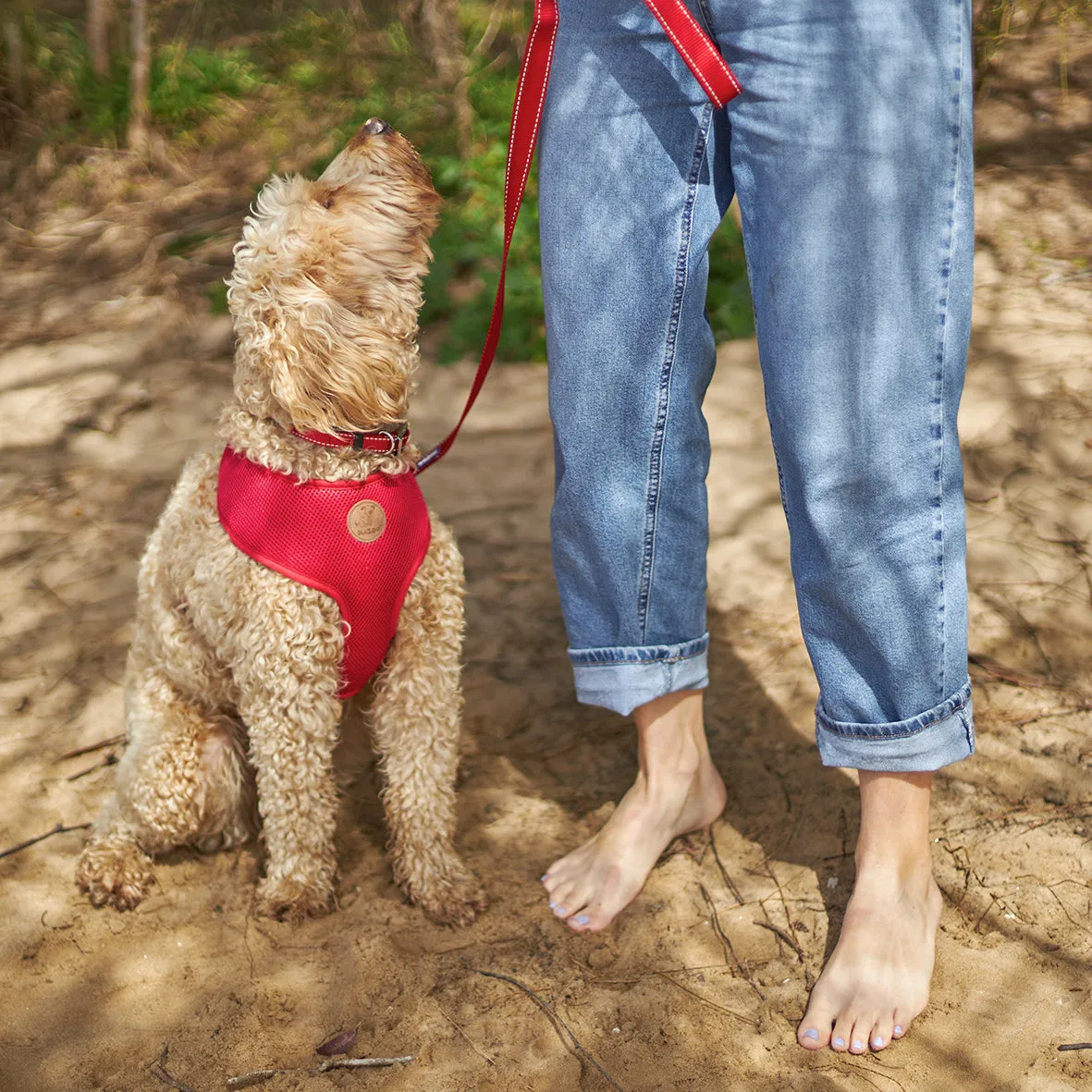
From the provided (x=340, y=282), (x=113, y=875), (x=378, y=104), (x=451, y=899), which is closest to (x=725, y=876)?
(x=451, y=899)

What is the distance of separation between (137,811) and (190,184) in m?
4.72

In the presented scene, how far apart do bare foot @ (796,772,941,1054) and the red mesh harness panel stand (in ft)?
3.08

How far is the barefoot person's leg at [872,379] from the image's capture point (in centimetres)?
157

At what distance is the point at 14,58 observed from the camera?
6379mm

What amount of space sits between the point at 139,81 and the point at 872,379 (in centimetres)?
587

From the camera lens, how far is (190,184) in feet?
20.2

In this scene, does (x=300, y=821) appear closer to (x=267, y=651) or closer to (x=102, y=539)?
(x=267, y=651)

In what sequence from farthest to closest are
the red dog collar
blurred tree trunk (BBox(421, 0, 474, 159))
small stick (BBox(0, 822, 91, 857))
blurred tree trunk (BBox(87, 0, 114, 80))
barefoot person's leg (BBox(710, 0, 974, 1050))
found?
blurred tree trunk (BBox(87, 0, 114, 80))
blurred tree trunk (BBox(421, 0, 474, 159))
small stick (BBox(0, 822, 91, 857))
the red dog collar
barefoot person's leg (BBox(710, 0, 974, 1050))

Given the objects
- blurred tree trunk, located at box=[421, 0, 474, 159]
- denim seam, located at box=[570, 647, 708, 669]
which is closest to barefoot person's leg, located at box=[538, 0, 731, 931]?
denim seam, located at box=[570, 647, 708, 669]

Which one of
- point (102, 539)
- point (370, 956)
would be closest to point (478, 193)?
point (102, 539)

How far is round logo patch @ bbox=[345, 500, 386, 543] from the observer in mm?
2049

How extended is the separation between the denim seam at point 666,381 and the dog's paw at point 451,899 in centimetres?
65

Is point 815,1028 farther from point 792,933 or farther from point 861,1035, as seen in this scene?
point 792,933

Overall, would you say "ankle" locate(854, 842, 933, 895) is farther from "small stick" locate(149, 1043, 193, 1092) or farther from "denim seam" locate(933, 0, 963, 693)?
"small stick" locate(149, 1043, 193, 1092)
